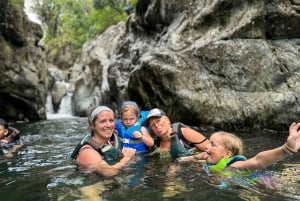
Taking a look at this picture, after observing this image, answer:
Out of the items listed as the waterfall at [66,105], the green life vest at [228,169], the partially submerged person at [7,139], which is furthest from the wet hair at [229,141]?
the waterfall at [66,105]

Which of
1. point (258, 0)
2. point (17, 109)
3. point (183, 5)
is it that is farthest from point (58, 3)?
point (258, 0)

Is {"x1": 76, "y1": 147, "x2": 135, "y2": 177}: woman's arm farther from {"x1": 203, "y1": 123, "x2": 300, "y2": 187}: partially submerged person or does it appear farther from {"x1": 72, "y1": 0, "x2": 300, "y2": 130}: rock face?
{"x1": 72, "y1": 0, "x2": 300, "y2": 130}: rock face

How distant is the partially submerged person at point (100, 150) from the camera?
559cm

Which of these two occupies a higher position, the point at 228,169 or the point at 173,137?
the point at 173,137

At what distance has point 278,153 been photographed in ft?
13.5

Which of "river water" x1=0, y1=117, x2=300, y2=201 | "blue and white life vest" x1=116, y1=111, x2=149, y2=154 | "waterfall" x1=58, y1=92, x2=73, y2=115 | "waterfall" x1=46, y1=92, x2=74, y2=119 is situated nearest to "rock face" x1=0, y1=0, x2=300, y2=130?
"river water" x1=0, y1=117, x2=300, y2=201

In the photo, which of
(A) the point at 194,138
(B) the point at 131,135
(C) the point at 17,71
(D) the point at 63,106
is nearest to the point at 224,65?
(A) the point at 194,138

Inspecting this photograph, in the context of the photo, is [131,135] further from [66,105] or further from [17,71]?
[66,105]

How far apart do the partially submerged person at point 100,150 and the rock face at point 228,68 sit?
5409mm

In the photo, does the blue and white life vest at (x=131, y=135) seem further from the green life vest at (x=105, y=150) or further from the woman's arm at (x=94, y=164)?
the woman's arm at (x=94, y=164)

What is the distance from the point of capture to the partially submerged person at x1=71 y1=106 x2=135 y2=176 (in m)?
5.59

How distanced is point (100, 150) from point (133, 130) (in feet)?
3.05

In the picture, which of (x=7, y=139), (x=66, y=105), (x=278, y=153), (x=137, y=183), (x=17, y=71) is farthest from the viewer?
(x=66, y=105)

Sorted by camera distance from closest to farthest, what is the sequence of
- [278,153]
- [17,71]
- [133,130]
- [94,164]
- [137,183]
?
1. [278,153]
2. [137,183]
3. [94,164]
4. [133,130]
5. [17,71]
